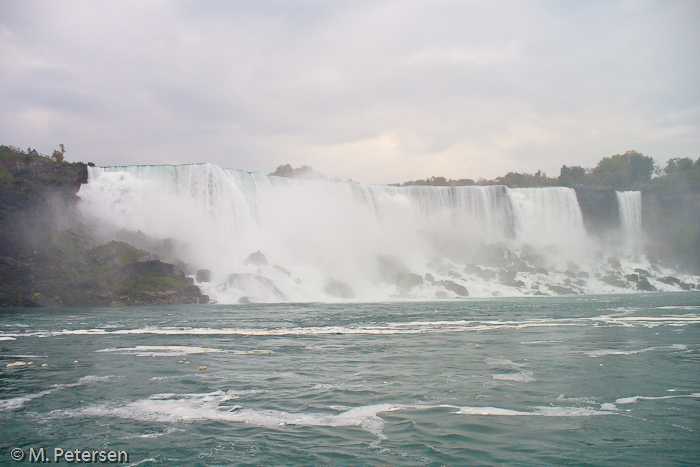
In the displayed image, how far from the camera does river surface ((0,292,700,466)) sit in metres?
6.56

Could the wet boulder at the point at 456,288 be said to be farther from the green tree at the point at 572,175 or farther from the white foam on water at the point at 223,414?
the green tree at the point at 572,175

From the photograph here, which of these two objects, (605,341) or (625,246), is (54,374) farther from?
(625,246)

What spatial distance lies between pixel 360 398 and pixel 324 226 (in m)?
47.8

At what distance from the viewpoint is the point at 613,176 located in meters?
105

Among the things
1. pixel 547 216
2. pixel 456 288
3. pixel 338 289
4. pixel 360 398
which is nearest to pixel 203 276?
pixel 338 289

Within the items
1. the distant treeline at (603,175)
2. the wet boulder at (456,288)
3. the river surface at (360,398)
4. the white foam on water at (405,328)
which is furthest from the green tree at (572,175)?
the river surface at (360,398)

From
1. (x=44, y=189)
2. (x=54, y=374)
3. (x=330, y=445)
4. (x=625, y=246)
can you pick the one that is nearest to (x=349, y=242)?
(x=44, y=189)

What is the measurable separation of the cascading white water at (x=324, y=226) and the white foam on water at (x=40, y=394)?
2937cm

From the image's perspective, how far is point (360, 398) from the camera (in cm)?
927

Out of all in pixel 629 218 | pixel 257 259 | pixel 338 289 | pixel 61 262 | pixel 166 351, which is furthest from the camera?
pixel 629 218

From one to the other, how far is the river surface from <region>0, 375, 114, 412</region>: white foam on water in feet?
0.11

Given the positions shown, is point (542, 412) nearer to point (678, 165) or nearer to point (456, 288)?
point (456, 288)

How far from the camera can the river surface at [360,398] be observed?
21.5ft

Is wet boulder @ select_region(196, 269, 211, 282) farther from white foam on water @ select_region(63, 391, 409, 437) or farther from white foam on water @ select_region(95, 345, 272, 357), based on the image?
white foam on water @ select_region(63, 391, 409, 437)
